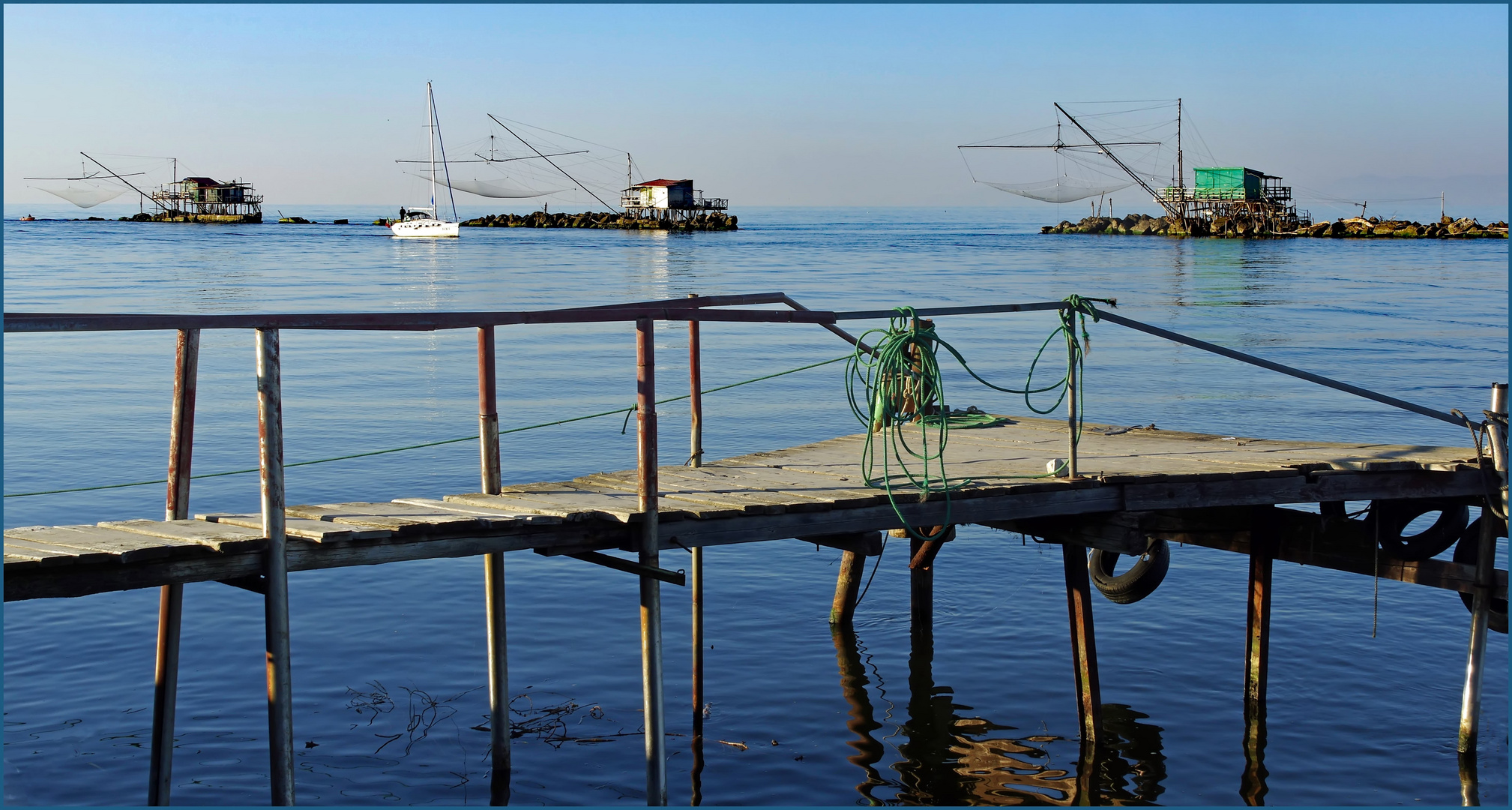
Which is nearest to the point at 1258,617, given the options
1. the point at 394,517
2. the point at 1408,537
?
the point at 1408,537

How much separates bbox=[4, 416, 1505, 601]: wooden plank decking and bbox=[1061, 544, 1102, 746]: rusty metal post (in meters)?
0.42

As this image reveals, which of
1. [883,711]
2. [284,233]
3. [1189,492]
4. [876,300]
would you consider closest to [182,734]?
[883,711]

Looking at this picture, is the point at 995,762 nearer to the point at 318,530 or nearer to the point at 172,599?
the point at 318,530

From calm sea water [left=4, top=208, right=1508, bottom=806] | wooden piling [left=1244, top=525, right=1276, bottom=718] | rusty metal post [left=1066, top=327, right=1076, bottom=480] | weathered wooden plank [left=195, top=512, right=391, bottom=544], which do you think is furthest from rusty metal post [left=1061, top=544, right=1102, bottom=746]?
weathered wooden plank [left=195, top=512, right=391, bottom=544]

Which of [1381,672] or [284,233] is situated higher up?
[284,233]

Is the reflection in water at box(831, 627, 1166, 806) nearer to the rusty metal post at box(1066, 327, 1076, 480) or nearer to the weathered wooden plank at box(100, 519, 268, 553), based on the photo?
the rusty metal post at box(1066, 327, 1076, 480)

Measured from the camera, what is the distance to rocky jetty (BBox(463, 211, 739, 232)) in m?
142

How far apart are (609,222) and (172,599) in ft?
481

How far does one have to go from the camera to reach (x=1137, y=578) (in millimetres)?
10391

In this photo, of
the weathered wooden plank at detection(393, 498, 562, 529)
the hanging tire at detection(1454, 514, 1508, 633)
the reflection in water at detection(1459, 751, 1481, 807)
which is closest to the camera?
the weathered wooden plank at detection(393, 498, 562, 529)

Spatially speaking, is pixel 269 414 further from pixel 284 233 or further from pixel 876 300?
pixel 284 233

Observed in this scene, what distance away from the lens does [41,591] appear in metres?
5.71

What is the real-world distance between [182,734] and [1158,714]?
6.71m

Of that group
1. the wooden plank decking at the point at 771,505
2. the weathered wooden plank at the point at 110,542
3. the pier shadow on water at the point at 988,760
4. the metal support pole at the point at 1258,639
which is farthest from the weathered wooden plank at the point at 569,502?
the metal support pole at the point at 1258,639
